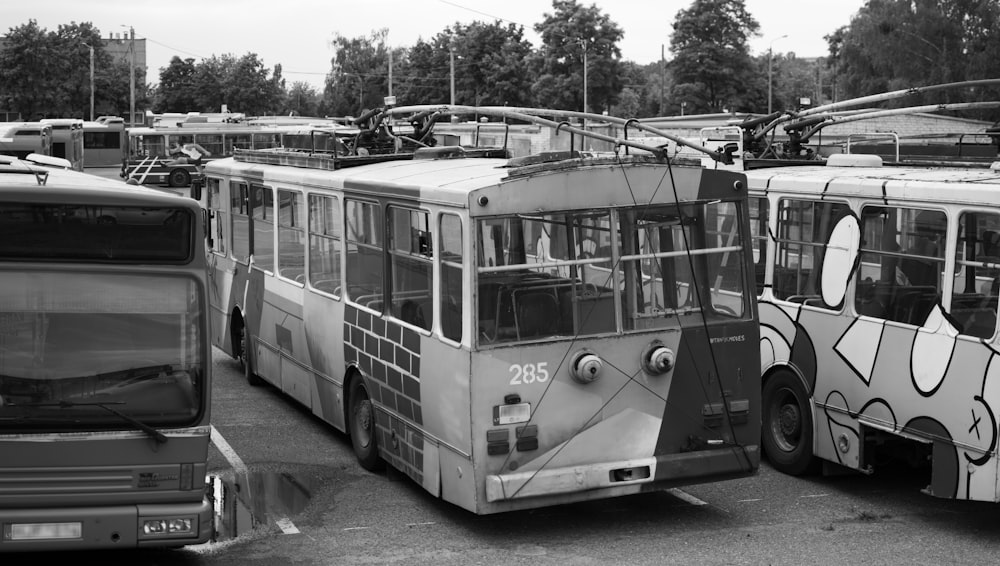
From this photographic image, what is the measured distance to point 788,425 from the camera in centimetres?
1053

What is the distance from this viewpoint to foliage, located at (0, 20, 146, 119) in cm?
8394

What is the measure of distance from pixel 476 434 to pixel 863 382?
11.0 ft

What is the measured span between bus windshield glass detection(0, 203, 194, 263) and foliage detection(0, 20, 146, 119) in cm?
8337

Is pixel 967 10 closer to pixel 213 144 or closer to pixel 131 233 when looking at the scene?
pixel 213 144

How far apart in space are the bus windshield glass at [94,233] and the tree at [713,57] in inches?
2843

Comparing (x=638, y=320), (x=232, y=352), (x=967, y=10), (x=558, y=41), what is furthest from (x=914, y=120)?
(x=638, y=320)

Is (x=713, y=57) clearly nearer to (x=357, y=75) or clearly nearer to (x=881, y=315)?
(x=357, y=75)

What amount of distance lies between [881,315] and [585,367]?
8.70 feet

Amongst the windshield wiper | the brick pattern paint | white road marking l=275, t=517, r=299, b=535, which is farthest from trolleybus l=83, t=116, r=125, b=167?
the windshield wiper

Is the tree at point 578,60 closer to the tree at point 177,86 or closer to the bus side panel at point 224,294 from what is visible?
the tree at point 177,86

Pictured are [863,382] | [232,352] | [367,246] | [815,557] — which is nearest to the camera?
[815,557]

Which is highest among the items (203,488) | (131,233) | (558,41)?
(558,41)

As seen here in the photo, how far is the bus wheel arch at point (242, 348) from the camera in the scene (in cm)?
1429

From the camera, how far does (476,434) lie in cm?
822
